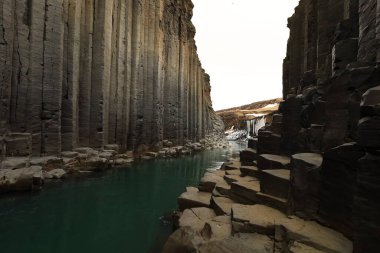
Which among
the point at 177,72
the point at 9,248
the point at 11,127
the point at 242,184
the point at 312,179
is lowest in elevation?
the point at 9,248

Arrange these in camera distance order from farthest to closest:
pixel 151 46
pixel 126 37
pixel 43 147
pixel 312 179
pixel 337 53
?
pixel 151 46 → pixel 126 37 → pixel 43 147 → pixel 337 53 → pixel 312 179

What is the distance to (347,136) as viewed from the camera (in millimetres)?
4117

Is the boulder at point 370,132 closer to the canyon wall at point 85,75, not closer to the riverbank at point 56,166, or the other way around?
the riverbank at point 56,166

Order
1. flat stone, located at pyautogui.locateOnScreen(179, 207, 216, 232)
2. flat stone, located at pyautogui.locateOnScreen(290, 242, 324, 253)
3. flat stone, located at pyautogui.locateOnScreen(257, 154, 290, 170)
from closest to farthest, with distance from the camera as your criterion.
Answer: flat stone, located at pyautogui.locateOnScreen(290, 242, 324, 253)
flat stone, located at pyautogui.locateOnScreen(179, 207, 216, 232)
flat stone, located at pyautogui.locateOnScreen(257, 154, 290, 170)

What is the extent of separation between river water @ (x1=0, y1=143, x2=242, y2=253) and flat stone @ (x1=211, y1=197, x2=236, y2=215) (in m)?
1.19

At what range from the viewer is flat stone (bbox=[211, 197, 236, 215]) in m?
5.37

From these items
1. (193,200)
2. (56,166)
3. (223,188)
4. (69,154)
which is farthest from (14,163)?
(223,188)

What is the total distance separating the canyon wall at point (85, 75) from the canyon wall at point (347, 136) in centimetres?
836

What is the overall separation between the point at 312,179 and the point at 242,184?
2.23 meters

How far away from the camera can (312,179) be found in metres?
4.27

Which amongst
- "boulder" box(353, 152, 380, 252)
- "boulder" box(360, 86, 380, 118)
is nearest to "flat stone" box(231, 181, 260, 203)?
"boulder" box(353, 152, 380, 252)

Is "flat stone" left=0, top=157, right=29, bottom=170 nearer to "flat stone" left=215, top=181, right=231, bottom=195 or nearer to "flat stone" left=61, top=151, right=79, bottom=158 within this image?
"flat stone" left=61, top=151, right=79, bottom=158

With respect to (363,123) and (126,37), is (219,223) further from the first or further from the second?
(126,37)

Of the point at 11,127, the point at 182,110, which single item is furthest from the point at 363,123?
the point at 182,110
